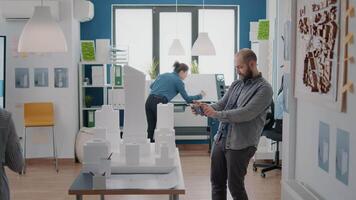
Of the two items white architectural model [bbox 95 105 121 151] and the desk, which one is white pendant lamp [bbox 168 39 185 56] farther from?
the desk

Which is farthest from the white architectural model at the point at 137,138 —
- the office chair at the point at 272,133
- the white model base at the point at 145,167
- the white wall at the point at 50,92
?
the white wall at the point at 50,92

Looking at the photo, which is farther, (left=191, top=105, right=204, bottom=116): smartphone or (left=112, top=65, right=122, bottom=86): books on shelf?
(left=112, top=65, right=122, bottom=86): books on shelf

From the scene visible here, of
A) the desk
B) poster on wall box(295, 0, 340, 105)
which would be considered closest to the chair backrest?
the desk

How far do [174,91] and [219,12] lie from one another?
91.5 inches

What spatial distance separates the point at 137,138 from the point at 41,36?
1.00 metres

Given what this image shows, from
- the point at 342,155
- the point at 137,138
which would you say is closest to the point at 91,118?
the point at 137,138

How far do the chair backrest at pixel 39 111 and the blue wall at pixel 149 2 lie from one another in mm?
1657

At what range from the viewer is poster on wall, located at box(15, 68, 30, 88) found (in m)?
7.56

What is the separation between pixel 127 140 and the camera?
12.5 feet

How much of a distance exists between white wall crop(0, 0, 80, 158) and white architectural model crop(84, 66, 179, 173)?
3.77m

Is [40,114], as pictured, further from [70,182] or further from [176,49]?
[176,49]

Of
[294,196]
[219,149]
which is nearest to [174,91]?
[219,149]

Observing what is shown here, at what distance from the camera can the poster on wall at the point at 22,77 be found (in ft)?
24.8

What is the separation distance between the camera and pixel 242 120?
3762 millimetres
